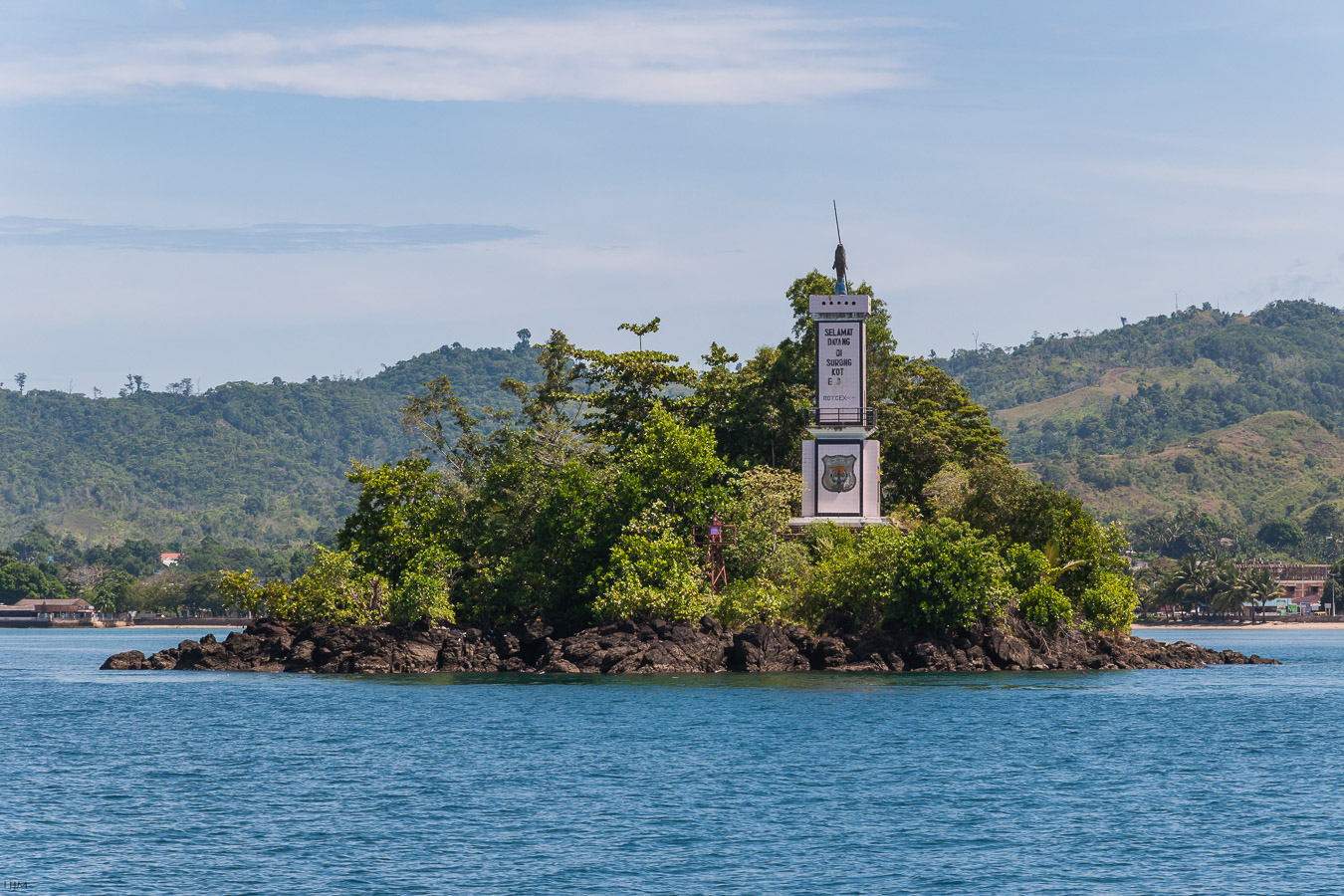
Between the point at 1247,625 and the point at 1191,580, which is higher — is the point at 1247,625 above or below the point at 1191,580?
below

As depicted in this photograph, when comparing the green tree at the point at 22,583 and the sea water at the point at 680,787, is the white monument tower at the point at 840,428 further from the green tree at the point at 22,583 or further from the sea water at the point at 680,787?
the green tree at the point at 22,583

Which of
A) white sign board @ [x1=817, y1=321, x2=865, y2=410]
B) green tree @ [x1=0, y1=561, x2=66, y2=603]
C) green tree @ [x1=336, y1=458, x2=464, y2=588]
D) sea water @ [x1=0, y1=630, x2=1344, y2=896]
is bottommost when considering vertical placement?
sea water @ [x1=0, y1=630, x2=1344, y2=896]

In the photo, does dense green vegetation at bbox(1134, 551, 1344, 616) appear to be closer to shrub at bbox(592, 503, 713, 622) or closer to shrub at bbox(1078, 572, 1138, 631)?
shrub at bbox(1078, 572, 1138, 631)

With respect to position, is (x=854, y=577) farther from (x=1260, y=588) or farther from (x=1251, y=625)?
(x=1251, y=625)

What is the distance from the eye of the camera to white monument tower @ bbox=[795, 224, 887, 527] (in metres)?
70.2

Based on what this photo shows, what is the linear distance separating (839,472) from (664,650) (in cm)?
1382

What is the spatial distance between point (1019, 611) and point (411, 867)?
44312mm

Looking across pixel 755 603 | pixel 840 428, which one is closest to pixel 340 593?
pixel 755 603

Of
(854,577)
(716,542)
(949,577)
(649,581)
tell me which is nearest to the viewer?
(949,577)

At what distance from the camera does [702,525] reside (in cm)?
6669

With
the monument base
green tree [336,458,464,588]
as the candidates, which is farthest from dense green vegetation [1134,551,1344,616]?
green tree [336,458,464,588]

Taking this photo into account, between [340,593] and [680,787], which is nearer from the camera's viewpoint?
[680,787]

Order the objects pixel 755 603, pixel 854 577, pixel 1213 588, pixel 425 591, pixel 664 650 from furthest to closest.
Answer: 1. pixel 1213 588
2. pixel 425 591
3. pixel 755 603
4. pixel 854 577
5. pixel 664 650

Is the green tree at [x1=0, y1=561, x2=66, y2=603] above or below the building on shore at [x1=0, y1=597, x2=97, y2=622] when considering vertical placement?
above
